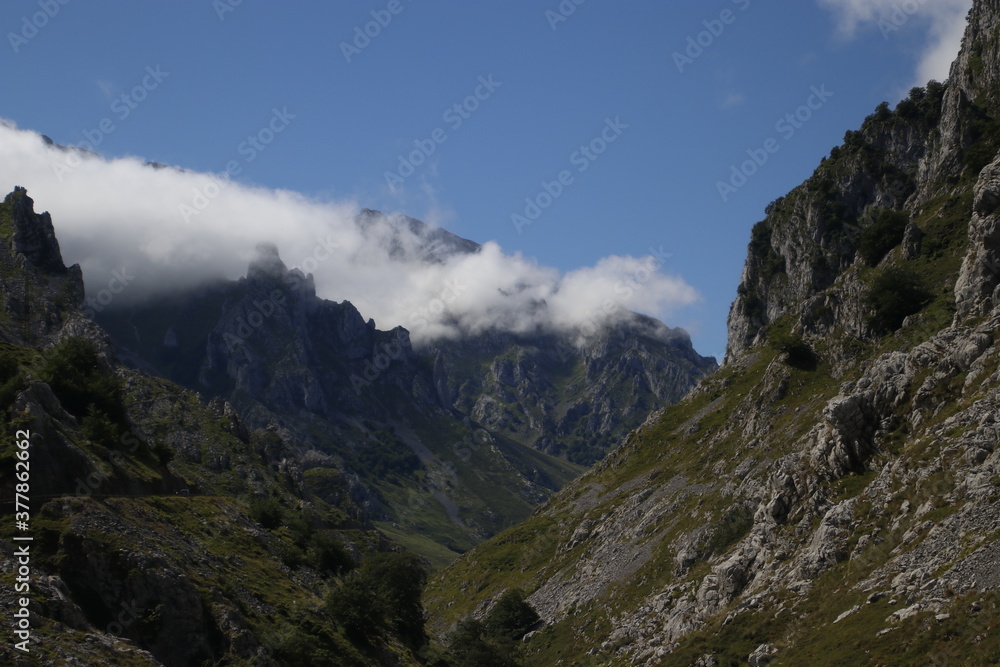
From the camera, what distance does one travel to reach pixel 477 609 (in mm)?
133125

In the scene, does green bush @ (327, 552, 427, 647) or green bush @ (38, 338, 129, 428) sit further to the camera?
green bush @ (38, 338, 129, 428)

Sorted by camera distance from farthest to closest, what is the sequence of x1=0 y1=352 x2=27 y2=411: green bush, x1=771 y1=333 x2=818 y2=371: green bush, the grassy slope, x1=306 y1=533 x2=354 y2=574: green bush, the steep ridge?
x1=771 y1=333 x2=818 y2=371: green bush, x1=306 y1=533 x2=354 y2=574: green bush, x1=0 y1=352 x2=27 y2=411: green bush, the grassy slope, the steep ridge

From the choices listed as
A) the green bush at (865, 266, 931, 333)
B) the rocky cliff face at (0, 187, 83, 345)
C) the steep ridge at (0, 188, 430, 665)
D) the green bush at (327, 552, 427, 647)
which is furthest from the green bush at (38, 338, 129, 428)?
the green bush at (865, 266, 931, 333)

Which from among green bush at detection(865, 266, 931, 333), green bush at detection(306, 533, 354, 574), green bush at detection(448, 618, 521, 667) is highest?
green bush at detection(865, 266, 931, 333)

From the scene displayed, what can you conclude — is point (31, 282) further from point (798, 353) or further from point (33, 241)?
point (798, 353)

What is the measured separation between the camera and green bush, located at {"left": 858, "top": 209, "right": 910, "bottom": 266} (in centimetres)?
11350

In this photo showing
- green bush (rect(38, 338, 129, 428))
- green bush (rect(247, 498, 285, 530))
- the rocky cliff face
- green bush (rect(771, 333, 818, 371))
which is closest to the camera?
green bush (rect(38, 338, 129, 428))

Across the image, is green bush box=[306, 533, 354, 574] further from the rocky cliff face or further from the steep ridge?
the rocky cliff face

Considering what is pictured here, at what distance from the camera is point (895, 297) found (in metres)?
92.5

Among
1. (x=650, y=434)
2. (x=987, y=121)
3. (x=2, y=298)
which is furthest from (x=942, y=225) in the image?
(x=2, y=298)

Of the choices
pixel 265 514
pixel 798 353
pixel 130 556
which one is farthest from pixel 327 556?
pixel 798 353

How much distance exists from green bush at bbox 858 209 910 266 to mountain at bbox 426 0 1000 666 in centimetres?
29

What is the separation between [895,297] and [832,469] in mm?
44733

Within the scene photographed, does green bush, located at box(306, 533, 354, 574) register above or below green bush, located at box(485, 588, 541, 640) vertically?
above
